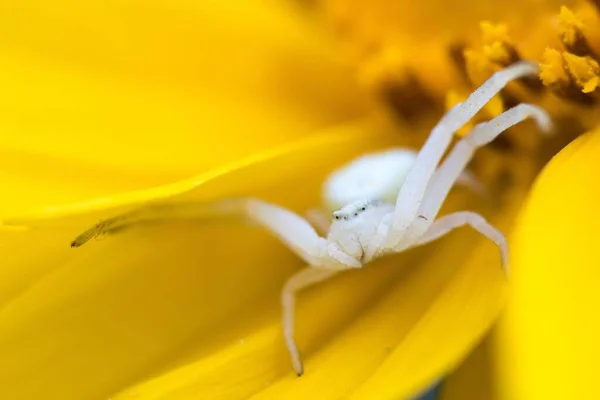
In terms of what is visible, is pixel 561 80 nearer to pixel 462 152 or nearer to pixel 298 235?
pixel 462 152

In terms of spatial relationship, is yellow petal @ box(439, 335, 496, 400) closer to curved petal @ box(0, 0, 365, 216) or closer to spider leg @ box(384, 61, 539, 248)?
spider leg @ box(384, 61, 539, 248)

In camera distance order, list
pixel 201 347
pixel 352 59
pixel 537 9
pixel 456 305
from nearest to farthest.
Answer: pixel 456 305, pixel 201 347, pixel 537 9, pixel 352 59

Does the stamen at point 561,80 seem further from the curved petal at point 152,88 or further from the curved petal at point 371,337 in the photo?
the curved petal at point 152,88

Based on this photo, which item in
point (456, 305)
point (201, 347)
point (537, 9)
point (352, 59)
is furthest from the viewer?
point (352, 59)

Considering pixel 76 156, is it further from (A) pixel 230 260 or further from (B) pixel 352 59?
(B) pixel 352 59

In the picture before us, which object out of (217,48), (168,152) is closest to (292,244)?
(168,152)

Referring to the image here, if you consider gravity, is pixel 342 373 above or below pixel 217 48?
below

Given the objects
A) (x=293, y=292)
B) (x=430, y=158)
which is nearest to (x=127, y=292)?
(x=293, y=292)
